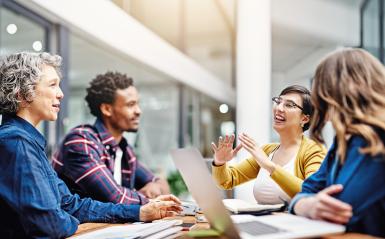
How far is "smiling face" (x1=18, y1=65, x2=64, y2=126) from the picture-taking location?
5.17 ft

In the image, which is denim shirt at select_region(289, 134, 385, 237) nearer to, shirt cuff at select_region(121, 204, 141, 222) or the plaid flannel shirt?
shirt cuff at select_region(121, 204, 141, 222)

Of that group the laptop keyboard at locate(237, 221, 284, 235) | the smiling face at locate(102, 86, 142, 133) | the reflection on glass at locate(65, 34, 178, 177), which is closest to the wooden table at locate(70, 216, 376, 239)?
the laptop keyboard at locate(237, 221, 284, 235)

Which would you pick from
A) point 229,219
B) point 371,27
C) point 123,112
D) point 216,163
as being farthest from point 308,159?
point 371,27

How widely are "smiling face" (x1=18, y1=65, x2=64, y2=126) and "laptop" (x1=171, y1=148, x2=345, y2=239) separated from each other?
54cm

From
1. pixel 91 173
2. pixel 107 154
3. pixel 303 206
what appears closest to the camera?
pixel 303 206

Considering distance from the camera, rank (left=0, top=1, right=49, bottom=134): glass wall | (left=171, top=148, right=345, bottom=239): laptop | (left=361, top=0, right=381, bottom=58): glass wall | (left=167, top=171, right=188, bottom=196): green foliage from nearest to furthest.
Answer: (left=171, top=148, right=345, bottom=239): laptop → (left=0, top=1, right=49, bottom=134): glass wall → (left=361, top=0, right=381, bottom=58): glass wall → (left=167, top=171, right=188, bottom=196): green foliage

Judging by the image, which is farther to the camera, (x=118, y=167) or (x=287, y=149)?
(x=118, y=167)

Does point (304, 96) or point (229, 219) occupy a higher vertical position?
point (304, 96)

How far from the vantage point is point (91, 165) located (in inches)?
84.7

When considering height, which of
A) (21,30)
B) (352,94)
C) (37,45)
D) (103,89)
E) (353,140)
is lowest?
(353,140)

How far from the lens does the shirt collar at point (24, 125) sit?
151 cm

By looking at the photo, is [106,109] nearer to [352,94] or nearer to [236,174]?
[236,174]

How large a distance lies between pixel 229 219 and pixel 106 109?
1727 millimetres

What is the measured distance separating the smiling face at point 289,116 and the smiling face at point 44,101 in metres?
0.85
